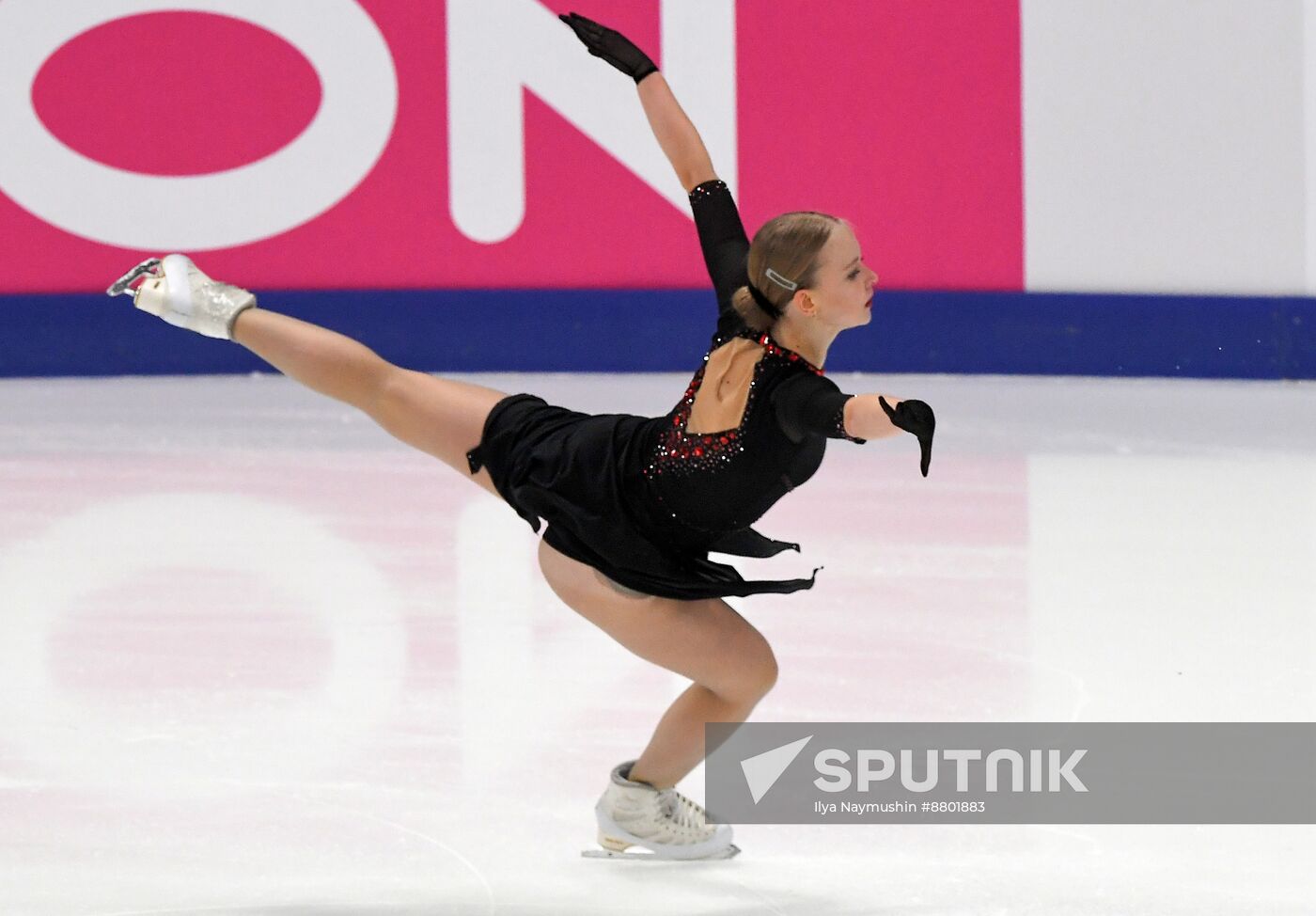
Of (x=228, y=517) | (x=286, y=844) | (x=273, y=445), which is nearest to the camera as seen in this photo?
(x=286, y=844)

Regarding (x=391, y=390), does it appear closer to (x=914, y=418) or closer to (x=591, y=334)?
(x=914, y=418)

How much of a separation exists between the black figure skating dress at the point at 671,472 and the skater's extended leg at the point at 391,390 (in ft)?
0.14

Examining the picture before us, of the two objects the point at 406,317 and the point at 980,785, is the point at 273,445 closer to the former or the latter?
the point at 406,317

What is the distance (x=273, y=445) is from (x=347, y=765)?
9.54 ft

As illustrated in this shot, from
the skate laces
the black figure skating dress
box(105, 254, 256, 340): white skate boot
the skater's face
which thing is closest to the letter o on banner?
box(105, 254, 256, 340): white skate boot

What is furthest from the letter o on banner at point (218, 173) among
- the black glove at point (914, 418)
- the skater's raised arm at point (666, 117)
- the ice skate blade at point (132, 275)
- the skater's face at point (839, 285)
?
the black glove at point (914, 418)

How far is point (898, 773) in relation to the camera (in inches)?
123

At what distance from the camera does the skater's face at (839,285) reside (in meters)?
2.59

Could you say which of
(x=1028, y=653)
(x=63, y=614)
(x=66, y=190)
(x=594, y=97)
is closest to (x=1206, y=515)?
(x=1028, y=653)

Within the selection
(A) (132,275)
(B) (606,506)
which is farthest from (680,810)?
(A) (132,275)

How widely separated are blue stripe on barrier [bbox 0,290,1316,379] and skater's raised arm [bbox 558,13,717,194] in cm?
435

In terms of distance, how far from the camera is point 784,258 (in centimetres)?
260

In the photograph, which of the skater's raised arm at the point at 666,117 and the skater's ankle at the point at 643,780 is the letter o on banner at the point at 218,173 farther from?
the skater's ankle at the point at 643,780

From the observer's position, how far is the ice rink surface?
2.75 metres
